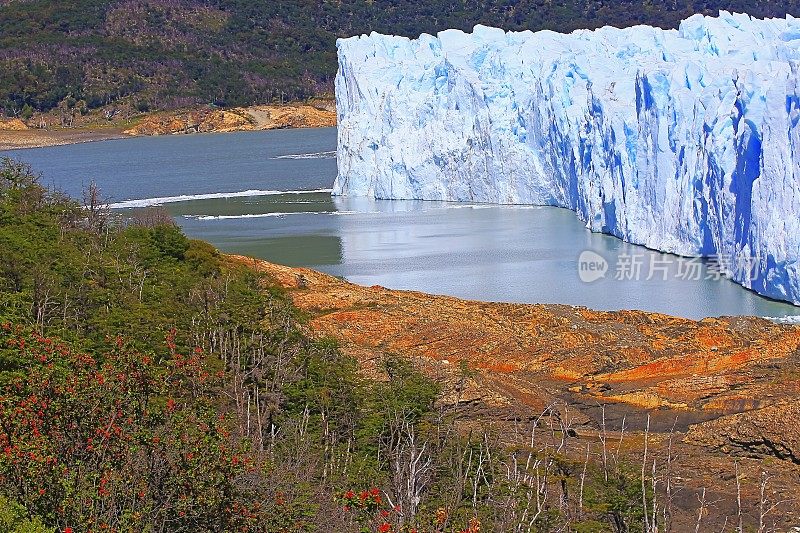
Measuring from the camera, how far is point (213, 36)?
112 metres

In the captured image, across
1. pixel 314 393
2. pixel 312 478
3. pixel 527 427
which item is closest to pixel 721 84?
pixel 527 427

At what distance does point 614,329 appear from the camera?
17.9 m

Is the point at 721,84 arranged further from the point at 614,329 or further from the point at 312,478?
the point at 312,478

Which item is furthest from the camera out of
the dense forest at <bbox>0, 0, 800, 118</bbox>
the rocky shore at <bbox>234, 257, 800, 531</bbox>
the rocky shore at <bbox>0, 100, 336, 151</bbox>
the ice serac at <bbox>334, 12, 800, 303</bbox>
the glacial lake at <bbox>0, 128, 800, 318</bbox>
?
the dense forest at <bbox>0, 0, 800, 118</bbox>

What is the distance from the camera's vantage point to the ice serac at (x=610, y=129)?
22516 mm

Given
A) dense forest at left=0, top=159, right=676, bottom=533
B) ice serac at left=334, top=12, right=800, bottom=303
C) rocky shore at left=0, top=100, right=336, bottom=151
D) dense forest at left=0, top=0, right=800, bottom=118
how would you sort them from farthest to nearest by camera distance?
dense forest at left=0, top=0, right=800, bottom=118
rocky shore at left=0, top=100, right=336, bottom=151
ice serac at left=334, top=12, right=800, bottom=303
dense forest at left=0, top=159, right=676, bottom=533

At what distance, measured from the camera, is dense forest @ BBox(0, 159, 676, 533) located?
7.73m

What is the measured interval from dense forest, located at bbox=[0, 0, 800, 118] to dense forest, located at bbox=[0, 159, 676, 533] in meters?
86.6

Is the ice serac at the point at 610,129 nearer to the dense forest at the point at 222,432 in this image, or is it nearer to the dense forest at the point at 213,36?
the dense forest at the point at 222,432

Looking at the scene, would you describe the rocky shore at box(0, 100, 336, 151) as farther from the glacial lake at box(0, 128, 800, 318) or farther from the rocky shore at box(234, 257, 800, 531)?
the rocky shore at box(234, 257, 800, 531)

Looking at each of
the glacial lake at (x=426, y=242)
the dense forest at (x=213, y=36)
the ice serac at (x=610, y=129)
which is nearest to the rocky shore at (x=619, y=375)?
the glacial lake at (x=426, y=242)

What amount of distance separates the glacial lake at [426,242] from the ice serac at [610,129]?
31.0 inches

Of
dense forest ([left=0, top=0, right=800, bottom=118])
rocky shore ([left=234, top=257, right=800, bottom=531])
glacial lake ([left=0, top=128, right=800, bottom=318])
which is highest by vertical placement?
dense forest ([left=0, top=0, right=800, bottom=118])

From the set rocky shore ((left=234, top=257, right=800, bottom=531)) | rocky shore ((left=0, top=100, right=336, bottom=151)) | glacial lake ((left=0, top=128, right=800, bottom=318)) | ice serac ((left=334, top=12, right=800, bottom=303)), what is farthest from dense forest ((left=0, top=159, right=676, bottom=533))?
rocky shore ((left=0, top=100, right=336, bottom=151))
